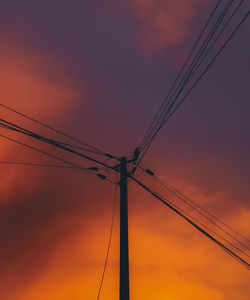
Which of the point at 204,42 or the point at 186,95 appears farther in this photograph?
the point at 186,95

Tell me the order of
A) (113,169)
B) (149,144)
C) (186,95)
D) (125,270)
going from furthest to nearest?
1. (149,144)
2. (186,95)
3. (113,169)
4. (125,270)

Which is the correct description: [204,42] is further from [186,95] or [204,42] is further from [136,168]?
[136,168]

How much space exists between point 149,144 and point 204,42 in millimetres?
4879

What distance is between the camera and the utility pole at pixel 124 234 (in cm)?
1073

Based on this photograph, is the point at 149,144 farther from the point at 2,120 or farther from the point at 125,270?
the point at 2,120

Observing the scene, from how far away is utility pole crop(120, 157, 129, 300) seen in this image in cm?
1073

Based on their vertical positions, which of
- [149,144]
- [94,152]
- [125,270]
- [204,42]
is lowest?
[125,270]

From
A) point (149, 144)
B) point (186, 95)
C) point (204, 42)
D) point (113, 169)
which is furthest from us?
Answer: point (149, 144)

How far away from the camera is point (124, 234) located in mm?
11570

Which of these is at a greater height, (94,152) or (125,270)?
(94,152)

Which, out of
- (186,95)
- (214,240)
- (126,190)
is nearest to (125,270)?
(126,190)

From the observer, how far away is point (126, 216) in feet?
39.2

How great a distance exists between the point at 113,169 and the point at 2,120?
456cm

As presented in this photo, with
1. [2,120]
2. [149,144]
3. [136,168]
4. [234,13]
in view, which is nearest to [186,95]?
[149,144]
